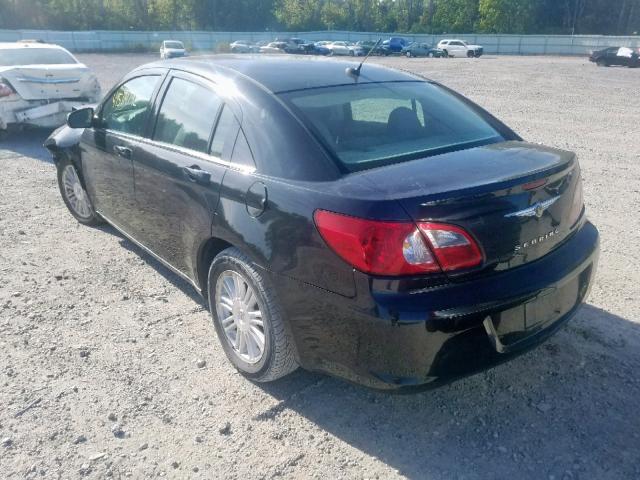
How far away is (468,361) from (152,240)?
8.15ft

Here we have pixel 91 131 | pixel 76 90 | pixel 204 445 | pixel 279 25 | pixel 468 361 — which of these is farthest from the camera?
pixel 279 25

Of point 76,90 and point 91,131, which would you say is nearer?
point 91,131

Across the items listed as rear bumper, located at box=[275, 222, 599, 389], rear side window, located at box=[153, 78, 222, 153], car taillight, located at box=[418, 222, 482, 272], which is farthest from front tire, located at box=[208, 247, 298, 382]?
car taillight, located at box=[418, 222, 482, 272]

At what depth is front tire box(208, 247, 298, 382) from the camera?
112 inches

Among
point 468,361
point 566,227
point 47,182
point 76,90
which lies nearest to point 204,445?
point 468,361

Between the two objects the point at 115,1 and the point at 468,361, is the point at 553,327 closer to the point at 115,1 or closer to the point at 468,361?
the point at 468,361

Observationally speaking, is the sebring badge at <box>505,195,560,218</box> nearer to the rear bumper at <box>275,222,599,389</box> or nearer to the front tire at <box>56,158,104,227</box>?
the rear bumper at <box>275,222,599,389</box>

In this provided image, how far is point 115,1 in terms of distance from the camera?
2699 inches

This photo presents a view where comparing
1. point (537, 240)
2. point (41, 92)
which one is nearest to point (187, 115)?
point (537, 240)

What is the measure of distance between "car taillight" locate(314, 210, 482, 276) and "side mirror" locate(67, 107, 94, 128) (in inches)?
123

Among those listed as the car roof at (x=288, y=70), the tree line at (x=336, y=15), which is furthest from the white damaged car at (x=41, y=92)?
the tree line at (x=336, y=15)

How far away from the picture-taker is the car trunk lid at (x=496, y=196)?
2.35 m

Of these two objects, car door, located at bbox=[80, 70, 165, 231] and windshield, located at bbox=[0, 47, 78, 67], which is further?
windshield, located at bbox=[0, 47, 78, 67]

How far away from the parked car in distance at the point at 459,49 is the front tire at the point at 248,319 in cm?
4674
